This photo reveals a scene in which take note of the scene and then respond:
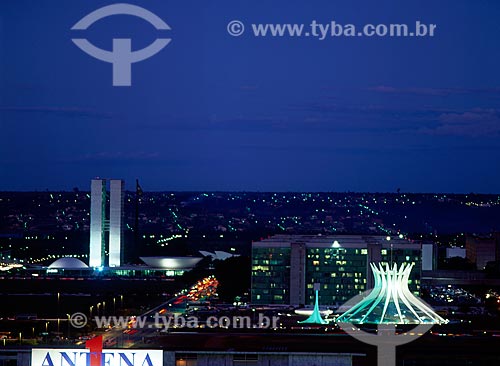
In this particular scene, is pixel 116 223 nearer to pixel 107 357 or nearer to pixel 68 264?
pixel 68 264

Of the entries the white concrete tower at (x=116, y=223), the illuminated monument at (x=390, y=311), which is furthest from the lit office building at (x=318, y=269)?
the white concrete tower at (x=116, y=223)

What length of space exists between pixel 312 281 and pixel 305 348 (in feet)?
65.3

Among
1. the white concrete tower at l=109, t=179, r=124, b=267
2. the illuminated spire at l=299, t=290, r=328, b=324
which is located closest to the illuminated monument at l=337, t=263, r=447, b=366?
the illuminated spire at l=299, t=290, r=328, b=324

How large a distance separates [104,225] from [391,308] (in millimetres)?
26937

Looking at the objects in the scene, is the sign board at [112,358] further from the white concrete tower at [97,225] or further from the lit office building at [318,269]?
the white concrete tower at [97,225]

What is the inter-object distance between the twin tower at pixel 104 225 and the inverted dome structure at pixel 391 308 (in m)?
24.4

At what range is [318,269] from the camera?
47.3m

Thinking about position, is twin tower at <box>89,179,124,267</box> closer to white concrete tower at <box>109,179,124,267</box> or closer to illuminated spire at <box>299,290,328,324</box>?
white concrete tower at <box>109,179,124,267</box>

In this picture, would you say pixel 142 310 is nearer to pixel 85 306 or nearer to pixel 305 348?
pixel 85 306

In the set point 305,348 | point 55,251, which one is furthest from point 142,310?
point 55,251

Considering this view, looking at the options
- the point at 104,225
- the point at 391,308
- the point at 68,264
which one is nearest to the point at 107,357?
the point at 391,308

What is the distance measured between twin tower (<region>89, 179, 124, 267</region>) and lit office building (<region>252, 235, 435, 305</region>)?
53.9ft

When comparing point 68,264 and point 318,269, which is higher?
point 68,264

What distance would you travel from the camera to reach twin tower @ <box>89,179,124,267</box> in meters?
62.7
